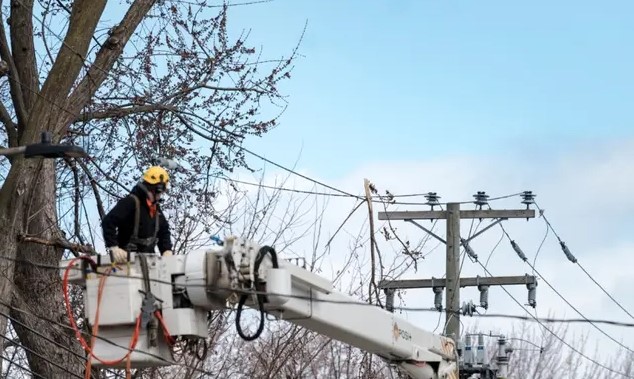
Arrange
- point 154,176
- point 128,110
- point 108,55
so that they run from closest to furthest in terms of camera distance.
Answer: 1. point 154,176
2. point 108,55
3. point 128,110

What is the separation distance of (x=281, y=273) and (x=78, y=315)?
353 inches

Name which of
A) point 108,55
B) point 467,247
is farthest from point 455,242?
point 108,55

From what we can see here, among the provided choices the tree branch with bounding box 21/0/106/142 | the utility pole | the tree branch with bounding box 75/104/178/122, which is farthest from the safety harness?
the utility pole

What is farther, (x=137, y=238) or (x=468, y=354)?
(x=468, y=354)

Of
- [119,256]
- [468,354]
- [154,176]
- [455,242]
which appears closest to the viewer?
[119,256]

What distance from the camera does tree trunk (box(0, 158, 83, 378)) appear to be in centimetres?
1570

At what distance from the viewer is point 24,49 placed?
16891 mm

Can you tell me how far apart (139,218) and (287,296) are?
5.36 ft

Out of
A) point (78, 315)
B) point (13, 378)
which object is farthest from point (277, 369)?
point (13, 378)

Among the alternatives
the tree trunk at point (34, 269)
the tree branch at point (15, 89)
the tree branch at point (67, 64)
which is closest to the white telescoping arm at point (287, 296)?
the tree trunk at point (34, 269)

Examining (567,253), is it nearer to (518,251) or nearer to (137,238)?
(518,251)

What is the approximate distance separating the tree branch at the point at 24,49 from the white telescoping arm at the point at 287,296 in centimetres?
705

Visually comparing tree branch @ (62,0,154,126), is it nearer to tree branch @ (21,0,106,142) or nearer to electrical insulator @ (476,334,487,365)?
tree branch @ (21,0,106,142)

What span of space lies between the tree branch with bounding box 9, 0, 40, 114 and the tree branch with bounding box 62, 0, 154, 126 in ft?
2.11
